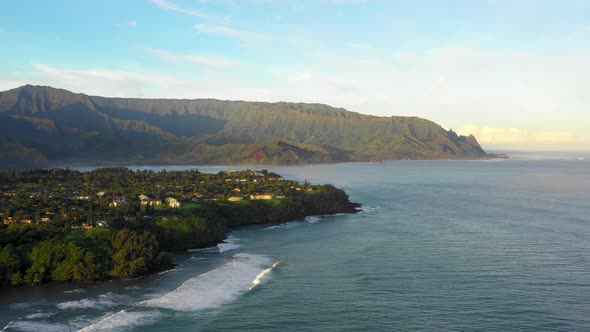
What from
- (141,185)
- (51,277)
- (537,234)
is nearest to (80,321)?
(51,277)

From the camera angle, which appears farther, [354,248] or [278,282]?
[354,248]

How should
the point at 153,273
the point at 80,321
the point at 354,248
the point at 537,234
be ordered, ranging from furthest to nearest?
the point at 537,234 → the point at 354,248 → the point at 153,273 → the point at 80,321

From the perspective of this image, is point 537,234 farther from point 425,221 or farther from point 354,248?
point 354,248

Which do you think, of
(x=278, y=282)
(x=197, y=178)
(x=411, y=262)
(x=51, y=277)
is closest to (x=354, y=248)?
(x=411, y=262)

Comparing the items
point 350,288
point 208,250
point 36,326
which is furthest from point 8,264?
point 350,288

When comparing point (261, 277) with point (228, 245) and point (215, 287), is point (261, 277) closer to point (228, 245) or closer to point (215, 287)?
point (215, 287)

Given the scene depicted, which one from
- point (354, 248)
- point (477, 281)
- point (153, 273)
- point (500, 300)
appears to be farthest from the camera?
point (354, 248)
